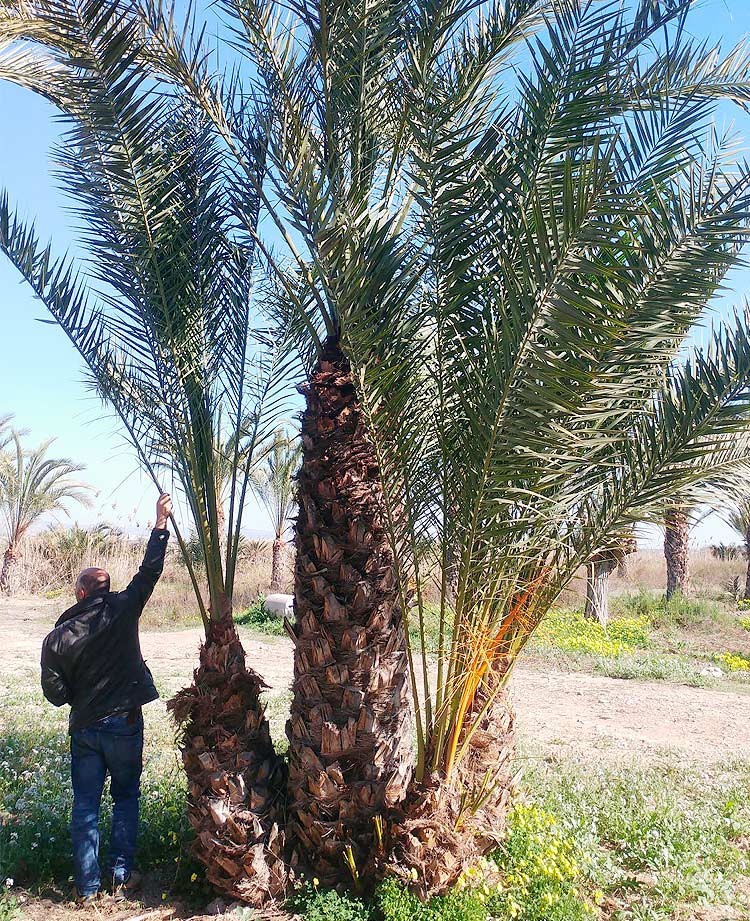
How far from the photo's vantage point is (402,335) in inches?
152

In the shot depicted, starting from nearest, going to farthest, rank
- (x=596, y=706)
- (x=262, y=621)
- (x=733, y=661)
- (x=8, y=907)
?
(x=8, y=907), (x=596, y=706), (x=733, y=661), (x=262, y=621)

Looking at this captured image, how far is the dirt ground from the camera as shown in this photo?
25.5 feet

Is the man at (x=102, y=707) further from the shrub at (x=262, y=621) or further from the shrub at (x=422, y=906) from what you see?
the shrub at (x=262, y=621)

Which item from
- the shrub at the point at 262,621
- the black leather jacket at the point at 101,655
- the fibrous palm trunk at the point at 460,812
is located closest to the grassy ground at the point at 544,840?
the fibrous palm trunk at the point at 460,812

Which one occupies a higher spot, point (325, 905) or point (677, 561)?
point (677, 561)

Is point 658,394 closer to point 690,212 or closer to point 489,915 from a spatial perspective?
point 690,212

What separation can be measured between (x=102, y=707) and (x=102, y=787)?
0.49 m

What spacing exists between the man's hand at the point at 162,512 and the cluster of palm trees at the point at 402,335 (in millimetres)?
162

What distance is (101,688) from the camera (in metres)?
4.42

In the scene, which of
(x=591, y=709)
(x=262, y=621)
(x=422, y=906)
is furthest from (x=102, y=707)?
(x=262, y=621)

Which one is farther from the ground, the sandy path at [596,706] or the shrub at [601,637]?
the shrub at [601,637]

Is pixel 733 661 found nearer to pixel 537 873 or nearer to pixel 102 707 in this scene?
pixel 537 873

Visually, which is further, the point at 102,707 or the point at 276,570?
the point at 276,570

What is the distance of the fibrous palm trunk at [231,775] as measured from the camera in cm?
403
